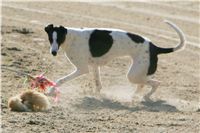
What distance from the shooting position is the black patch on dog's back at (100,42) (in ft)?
37.9

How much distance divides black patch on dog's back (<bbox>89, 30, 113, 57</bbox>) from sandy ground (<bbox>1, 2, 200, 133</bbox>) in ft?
2.29

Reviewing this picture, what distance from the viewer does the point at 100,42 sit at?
11578 millimetres

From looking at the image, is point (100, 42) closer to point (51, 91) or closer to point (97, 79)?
point (97, 79)

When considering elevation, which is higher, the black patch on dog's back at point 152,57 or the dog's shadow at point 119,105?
the black patch on dog's back at point 152,57

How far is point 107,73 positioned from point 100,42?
5.71 feet

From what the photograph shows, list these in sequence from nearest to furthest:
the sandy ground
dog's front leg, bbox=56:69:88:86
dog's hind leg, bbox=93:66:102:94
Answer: the sandy ground < dog's front leg, bbox=56:69:88:86 < dog's hind leg, bbox=93:66:102:94

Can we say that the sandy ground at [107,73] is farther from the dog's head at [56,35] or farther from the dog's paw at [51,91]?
the dog's head at [56,35]

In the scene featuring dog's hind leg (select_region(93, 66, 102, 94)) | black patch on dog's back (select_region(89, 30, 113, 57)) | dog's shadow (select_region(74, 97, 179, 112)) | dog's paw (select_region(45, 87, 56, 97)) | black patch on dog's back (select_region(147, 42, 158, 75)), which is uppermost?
black patch on dog's back (select_region(89, 30, 113, 57))

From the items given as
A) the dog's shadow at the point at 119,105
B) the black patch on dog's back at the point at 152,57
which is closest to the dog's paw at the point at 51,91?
the dog's shadow at the point at 119,105

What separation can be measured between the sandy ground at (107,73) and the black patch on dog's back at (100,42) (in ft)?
2.29

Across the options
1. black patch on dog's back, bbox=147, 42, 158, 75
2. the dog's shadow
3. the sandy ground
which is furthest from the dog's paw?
black patch on dog's back, bbox=147, 42, 158, 75

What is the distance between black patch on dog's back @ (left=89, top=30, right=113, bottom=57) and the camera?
11.5 m

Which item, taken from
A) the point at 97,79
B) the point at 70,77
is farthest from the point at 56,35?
the point at 97,79

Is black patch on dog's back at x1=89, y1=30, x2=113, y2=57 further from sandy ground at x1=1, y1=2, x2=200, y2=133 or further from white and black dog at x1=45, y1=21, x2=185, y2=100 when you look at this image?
sandy ground at x1=1, y1=2, x2=200, y2=133
